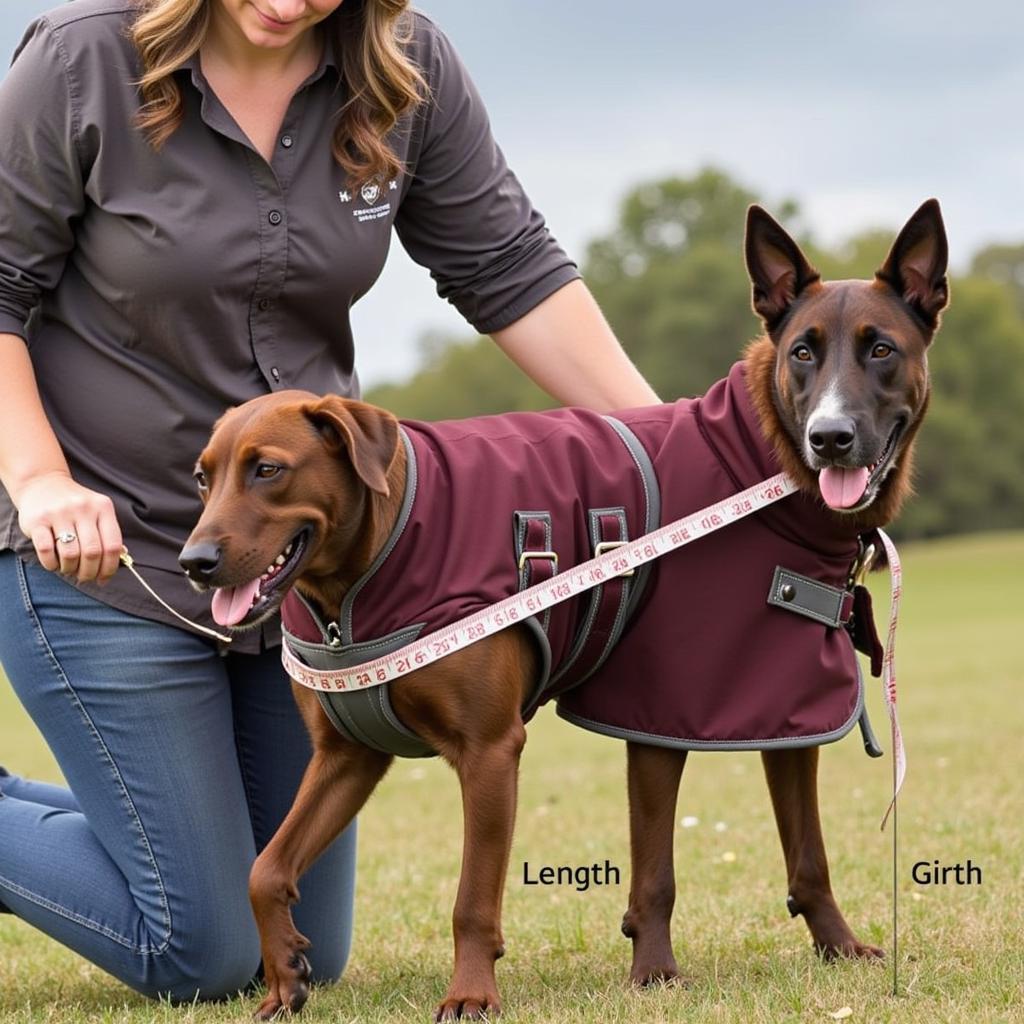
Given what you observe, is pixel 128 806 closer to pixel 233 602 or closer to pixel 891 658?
pixel 233 602

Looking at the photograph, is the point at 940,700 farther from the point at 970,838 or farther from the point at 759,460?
the point at 759,460

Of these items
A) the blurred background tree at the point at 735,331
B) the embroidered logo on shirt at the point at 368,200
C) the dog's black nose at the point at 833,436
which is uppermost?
the embroidered logo on shirt at the point at 368,200

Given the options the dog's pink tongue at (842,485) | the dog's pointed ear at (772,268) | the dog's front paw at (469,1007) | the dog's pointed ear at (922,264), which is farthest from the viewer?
the dog's pointed ear at (772,268)

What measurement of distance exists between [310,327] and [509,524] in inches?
43.7

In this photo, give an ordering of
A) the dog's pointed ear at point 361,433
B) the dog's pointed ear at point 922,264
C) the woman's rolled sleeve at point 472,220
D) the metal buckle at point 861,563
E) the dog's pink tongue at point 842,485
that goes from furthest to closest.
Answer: the woman's rolled sleeve at point 472,220 → the metal buckle at point 861,563 → the dog's pointed ear at point 922,264 → the dog's pink tongue at point 842,485 → the dog's pointed ear at point 361,433

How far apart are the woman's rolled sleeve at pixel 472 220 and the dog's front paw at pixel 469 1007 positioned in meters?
2.23

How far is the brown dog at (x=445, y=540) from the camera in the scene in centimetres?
427

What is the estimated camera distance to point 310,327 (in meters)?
5.30

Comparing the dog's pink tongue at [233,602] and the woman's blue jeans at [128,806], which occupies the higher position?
the dog's pink tongue at [233,602]

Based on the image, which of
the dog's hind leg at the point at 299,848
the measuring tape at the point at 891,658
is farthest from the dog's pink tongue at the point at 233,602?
the measuring tape at the point at 891,658

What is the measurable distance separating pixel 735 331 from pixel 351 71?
61552 mm

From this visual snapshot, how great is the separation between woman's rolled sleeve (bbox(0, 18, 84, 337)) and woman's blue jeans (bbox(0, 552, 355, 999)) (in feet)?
2.95

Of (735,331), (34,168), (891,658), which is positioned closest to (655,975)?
(891,658)

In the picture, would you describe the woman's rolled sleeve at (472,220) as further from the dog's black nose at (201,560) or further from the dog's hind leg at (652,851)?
the dog's black nose at (201,560)
